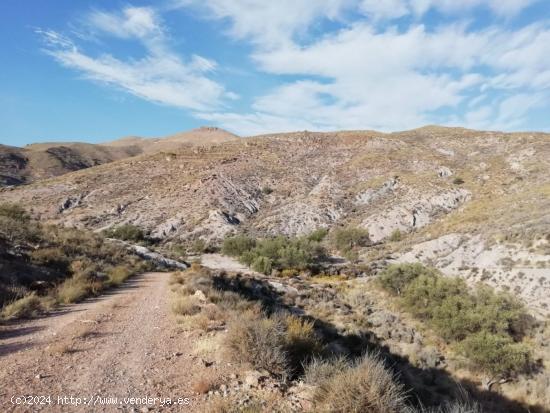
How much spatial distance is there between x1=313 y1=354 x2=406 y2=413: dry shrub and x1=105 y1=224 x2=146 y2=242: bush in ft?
137

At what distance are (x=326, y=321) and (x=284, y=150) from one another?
5764 centimetres

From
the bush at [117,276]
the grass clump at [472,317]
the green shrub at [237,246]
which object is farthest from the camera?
the green shrub at [237,246]

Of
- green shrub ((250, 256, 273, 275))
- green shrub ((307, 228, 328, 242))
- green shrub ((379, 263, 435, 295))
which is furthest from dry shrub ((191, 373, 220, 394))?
green shrub ((307, 228, 328, 242))

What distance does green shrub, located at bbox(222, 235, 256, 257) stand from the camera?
138ft

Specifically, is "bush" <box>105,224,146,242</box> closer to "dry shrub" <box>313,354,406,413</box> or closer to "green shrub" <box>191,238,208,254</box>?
"green shrub" <box>191,238,208,254</box>

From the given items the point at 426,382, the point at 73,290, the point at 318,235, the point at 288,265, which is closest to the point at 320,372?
the point at 426,382

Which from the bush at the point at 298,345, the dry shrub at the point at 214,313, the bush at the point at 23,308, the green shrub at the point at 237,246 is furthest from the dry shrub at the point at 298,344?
the green shrub at the point at 237,246

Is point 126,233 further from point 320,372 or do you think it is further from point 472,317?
point 320,372

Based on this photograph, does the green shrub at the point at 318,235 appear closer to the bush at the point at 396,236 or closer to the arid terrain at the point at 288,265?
the arid terrain at the point at 288,265

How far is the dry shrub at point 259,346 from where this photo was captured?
684cm

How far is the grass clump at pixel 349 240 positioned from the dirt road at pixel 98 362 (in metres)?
35.1

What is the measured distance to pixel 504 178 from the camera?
5331cm

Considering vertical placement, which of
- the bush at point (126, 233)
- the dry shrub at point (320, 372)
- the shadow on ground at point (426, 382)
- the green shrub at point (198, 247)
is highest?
the dry shrub at point (320, 372)

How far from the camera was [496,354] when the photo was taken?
15.2 metres
